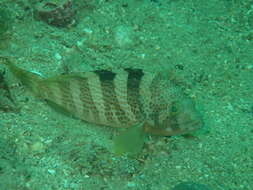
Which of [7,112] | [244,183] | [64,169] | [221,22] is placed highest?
[221,22]

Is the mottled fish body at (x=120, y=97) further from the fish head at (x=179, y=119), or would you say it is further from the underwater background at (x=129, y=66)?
the underwater background at (x=129, y=66)

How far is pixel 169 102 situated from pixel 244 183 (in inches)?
50.4

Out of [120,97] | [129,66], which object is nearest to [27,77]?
[120,97]

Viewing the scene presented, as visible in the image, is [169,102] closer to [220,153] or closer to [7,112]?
[220,153]

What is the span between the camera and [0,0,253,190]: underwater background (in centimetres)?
365

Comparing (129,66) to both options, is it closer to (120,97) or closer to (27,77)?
(120,97)

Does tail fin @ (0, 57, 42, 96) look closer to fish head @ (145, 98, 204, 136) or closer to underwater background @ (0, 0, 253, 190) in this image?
underwater background @ (0, 0, 253, 190)

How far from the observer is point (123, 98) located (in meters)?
4.13

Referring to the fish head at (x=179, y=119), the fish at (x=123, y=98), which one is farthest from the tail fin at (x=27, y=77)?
the fish head at (x=179, y=119)

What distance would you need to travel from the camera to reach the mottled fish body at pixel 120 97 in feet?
13.2

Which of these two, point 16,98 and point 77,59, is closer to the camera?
point 16,98

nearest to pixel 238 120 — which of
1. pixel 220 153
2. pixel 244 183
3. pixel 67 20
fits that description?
pixel 220 153

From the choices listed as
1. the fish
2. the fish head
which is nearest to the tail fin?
the fish

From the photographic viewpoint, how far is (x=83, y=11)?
5980mm
